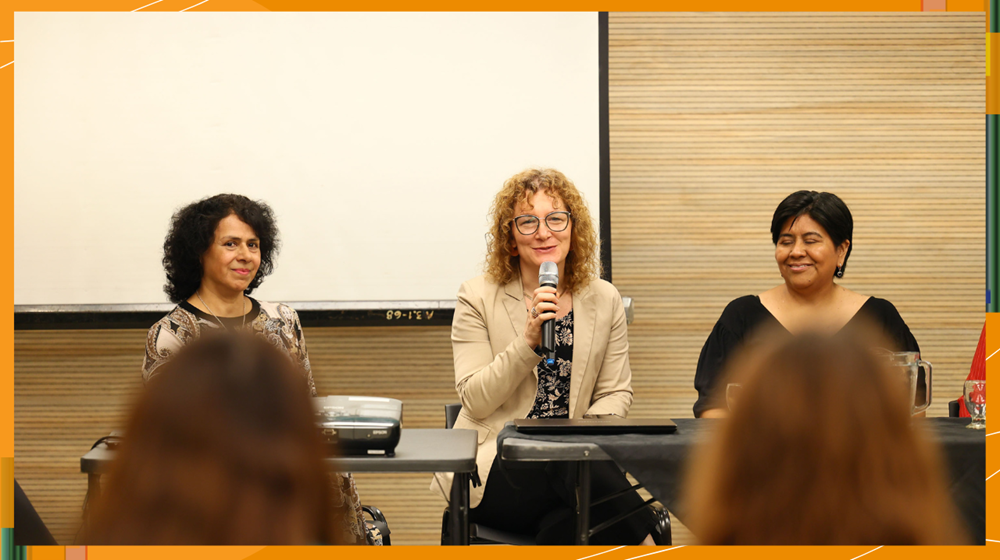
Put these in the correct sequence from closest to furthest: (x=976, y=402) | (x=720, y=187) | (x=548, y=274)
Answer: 1. (x=976, y=402)
2. (x=548, y=274)
3. (x=720, y=187)

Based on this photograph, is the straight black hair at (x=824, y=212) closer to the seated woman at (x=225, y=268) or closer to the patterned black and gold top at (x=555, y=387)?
the patterned black and gold top at (x=555, y=387)

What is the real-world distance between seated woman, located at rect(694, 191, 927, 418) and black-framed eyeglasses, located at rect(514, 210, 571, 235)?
1.78ft

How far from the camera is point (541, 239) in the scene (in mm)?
2057

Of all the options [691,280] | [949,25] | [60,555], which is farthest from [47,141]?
[949,25]

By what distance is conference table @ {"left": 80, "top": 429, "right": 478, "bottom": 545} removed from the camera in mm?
1312

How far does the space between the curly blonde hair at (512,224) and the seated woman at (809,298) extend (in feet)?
1.43

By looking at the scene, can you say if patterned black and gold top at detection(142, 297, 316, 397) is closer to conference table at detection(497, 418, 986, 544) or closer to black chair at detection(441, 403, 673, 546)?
black chair at detection(441, 403, 673, 546)

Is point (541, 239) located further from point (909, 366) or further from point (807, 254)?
point (909, 366)

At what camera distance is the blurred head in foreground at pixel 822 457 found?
0.63 meters

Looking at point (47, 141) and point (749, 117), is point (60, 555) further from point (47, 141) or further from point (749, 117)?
point (749, 117)

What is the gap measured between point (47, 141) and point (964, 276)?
11.9 ft

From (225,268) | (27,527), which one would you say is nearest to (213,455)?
(27,527)

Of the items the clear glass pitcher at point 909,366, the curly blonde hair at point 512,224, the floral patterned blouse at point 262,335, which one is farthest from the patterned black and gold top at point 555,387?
the clear glass pitcher at point 909,366

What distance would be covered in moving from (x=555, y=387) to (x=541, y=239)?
408mm
